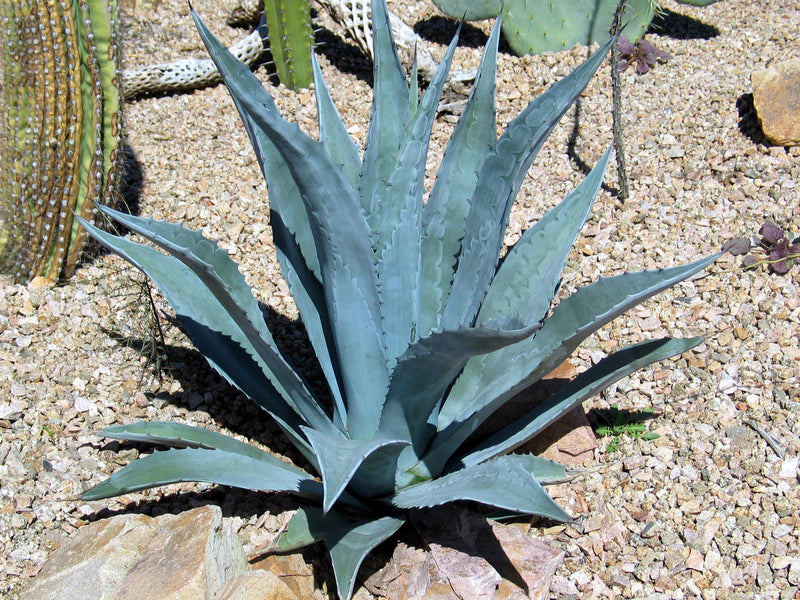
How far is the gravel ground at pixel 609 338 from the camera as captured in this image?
2205 mm

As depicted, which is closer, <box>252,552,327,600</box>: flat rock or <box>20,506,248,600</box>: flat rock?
<box>20,506,248,600</box>: flat rock

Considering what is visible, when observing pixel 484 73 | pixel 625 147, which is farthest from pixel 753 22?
pixel 484 73

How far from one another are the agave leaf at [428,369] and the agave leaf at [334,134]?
690mm

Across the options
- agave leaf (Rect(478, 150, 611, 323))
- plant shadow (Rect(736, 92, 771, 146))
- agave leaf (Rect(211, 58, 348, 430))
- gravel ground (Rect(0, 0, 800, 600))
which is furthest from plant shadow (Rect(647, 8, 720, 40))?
agave leaf (Rect(211, 58, 348, 430))

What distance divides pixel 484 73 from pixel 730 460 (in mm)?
1337

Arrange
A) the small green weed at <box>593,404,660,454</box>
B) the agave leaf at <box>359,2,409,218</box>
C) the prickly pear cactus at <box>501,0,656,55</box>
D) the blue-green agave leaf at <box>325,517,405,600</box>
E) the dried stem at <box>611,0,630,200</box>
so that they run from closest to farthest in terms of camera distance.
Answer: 1. the blue-green agave leaf at <box>325,517,405,600</box>
2. the agave leaf at <box>359,2,409,218</box>
3. the small green weed at <box>593,404,660,454</box>
4. the dried stem at <box>611,0,630,200</box>
5. the prickly pear cactus at <box>501,0,656,55</box>

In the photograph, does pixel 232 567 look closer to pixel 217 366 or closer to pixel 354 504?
A: pixel 354 504

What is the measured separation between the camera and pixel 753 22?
405 centimetres

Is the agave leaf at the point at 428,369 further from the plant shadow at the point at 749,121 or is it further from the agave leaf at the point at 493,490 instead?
the plant shadow at the point at 749,121

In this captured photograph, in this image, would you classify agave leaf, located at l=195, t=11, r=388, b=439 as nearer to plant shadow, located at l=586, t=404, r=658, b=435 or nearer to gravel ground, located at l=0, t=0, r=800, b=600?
gravel ground, located at l=0, t=0, r=800, b=600

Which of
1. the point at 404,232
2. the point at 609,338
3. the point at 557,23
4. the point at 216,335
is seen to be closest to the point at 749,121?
the point at 557,23

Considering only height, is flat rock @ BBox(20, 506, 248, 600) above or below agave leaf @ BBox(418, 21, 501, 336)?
below

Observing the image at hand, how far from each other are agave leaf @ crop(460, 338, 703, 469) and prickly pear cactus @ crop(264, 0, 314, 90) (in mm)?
2294

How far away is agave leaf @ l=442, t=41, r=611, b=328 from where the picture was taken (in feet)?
6.20
